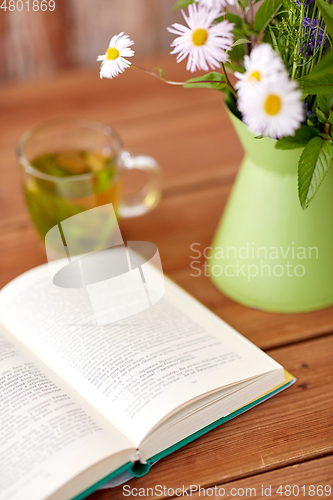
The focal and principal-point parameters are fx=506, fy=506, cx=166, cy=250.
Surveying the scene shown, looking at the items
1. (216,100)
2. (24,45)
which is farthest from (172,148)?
(24,45)

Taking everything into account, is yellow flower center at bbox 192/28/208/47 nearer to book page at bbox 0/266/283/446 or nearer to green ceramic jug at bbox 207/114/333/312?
green ceramic jug at bbox 207/114/333/312

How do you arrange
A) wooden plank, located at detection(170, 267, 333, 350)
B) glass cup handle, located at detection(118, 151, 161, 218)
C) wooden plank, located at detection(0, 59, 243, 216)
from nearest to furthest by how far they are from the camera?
wooden plank, located at detection(170, 267, 333, 350), glass cup handle, located at detection(118, 151, 161, 218), wooden plank, located at detection(0, 59, 243, 216)

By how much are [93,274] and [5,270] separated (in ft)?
0.54

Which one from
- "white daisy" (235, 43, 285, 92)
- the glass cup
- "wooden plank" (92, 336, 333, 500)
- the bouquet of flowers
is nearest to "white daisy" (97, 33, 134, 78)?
the bouquet of flowers

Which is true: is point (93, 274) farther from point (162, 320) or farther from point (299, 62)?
point (299, 62)

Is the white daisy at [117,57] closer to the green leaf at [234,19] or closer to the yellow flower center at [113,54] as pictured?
the yellow flower center at [113,54]

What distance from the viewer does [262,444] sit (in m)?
0.50

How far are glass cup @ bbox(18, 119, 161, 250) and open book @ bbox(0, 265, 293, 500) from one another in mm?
134

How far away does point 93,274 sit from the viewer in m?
0.63

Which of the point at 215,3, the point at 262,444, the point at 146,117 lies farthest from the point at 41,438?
the point at 146,117

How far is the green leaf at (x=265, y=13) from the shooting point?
467mm

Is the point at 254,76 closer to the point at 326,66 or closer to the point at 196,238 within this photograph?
the point at 326,66

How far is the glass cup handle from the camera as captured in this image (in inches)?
31.3

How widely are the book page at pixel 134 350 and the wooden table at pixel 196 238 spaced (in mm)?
57
